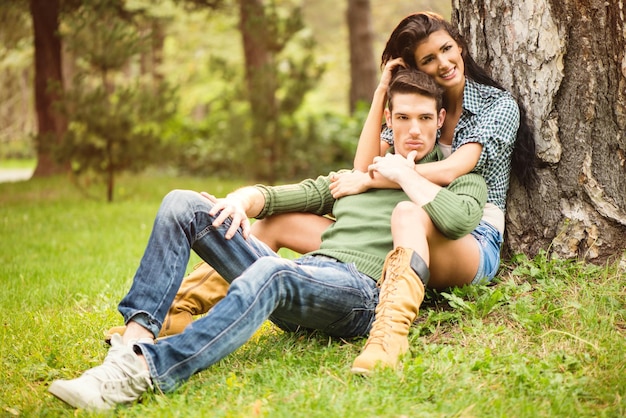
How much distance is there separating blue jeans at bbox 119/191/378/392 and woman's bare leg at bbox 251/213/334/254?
1.14ft

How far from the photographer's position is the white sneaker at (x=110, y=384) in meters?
2.71

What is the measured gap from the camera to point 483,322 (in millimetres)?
3424

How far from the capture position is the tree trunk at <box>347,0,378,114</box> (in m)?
13.3

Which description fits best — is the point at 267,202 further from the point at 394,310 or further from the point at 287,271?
the point at 394,310

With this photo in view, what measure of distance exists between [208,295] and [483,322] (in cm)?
143

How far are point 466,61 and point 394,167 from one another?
34.9 inches

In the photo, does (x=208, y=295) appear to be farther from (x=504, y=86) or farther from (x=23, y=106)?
(x=23, y=106)

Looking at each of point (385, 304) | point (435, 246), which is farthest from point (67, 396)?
point (435, 246)

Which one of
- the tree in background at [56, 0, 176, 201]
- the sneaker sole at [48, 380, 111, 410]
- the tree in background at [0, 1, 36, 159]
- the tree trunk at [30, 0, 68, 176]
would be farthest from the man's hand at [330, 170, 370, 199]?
the tree in background at [0, 1, 36, 159]

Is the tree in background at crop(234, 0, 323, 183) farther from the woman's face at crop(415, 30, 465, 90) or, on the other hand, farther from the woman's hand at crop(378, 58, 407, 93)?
the woman's face at crop(415, 30, 465, 90)

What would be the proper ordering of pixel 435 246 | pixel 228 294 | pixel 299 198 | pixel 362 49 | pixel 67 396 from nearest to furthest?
pixel 67 396, pixel 228 294, pixel 435 246, pixel 299 198, pixel 362 49

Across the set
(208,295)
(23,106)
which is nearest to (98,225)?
(208,295)

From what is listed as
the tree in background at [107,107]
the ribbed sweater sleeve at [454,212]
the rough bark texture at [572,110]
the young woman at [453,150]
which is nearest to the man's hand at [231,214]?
the young woman at [453,150]

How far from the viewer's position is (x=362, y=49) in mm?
13375
